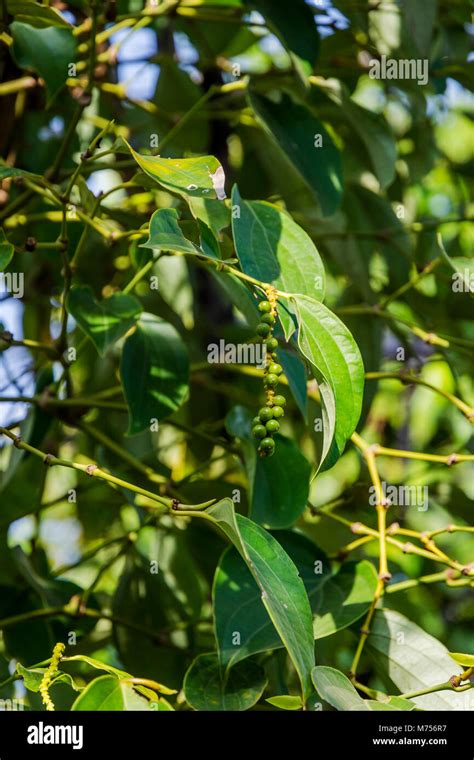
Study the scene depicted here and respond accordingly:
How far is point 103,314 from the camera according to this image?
0.75 metres

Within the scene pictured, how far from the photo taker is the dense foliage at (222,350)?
580mm

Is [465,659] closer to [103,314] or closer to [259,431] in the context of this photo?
[259,431]

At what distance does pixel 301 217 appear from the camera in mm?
962

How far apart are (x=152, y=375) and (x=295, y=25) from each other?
0.33 metres

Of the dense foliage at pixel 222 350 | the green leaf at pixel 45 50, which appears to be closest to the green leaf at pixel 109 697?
the dense foliage at pixel 222 350

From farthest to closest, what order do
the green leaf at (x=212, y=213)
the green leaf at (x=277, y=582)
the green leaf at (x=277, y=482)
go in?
the green leaf at (x=277, y=482), the green leaf at (x=212, y=213), the green leaf at (x=277, y=582)

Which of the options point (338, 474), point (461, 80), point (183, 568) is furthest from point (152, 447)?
point (338, 474)

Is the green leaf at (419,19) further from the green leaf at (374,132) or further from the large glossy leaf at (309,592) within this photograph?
the large glossy leaf at (309,592)

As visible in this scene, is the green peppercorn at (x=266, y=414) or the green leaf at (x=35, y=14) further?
the green leaf at (x=35, y=14)

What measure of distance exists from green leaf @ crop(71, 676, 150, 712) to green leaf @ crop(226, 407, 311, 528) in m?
0.18

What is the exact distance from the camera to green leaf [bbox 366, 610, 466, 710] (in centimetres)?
69

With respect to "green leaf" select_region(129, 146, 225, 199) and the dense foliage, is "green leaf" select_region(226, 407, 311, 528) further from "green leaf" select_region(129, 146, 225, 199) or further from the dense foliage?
"green leaf" select_region(129, 146, 225, 199)

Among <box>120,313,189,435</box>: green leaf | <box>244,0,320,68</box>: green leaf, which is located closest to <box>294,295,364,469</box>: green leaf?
<box>120,313,189,435</box>: green leaf
